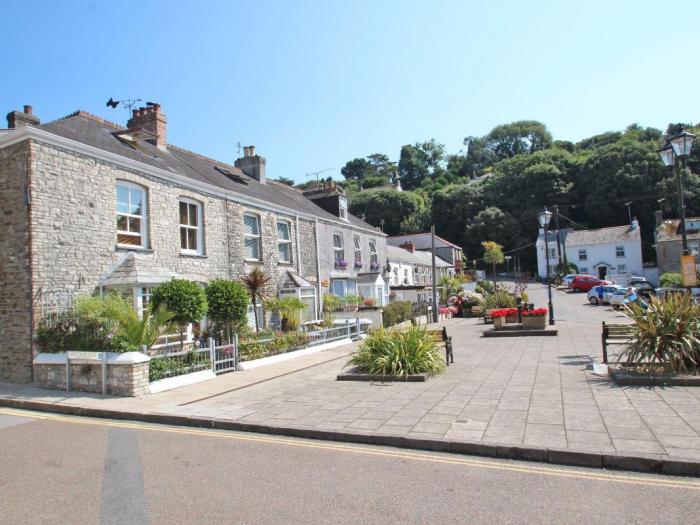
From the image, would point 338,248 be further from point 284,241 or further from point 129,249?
point 129,249

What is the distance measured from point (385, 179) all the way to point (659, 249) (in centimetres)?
7366

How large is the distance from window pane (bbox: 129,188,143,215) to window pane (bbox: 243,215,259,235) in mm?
5223

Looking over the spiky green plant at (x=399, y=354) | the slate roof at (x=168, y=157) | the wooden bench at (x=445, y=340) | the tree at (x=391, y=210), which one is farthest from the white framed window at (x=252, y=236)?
the tree at (x=391, y=210)

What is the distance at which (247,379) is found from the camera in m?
11.7

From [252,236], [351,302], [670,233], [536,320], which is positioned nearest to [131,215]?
[252,236]

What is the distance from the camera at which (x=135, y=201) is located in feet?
47.7

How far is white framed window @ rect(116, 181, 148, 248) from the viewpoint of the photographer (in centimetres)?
1398

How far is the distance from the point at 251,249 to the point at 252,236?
0.53m

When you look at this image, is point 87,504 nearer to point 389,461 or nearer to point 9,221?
point 389,461

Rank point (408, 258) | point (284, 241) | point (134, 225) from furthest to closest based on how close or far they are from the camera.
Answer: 1. point (408, 258)
2. point (284, 241)
3. point (134, 225)

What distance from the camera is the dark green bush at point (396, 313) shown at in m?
25.2

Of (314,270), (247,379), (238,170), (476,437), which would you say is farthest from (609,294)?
(476,437)

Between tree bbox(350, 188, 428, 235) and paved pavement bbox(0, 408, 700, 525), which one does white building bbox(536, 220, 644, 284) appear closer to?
tree bbox(350, 188, 428, 235)

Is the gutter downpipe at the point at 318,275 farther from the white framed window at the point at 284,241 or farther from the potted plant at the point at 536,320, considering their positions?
the potted plant at the point at 536,320
